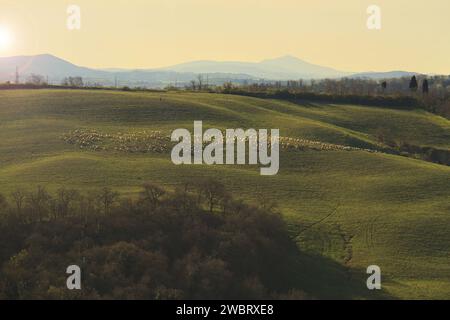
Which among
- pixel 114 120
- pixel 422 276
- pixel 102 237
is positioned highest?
pixel 114 120

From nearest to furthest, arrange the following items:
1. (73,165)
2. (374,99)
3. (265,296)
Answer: (265,296)
(73,165)
(374,99)

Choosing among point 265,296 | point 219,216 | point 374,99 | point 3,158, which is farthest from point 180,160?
point 374,99

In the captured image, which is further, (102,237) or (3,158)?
(3,158)

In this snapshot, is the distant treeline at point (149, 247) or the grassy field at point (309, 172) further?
the grassy field at point (309, 172)

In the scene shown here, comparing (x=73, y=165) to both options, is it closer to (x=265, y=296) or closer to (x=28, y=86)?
(x=265, y=296)
